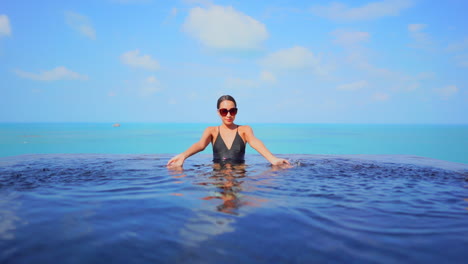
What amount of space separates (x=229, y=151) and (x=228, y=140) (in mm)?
318

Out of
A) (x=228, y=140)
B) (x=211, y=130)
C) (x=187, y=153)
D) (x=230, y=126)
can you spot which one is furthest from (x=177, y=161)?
(x=230, y=126)

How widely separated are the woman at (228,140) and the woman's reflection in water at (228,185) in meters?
0.40

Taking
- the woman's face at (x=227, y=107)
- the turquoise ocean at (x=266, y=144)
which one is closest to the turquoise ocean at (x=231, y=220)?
the woman's face at (x=227, y=107)

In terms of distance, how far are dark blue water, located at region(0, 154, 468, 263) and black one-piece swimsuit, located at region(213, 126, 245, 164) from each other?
182 cm

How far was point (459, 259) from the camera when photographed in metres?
2.04

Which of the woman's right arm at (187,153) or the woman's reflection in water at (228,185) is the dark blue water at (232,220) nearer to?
the woman's reflection in water at (228,185)

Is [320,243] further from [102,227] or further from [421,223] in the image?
[102,227]

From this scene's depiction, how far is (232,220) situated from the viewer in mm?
2764

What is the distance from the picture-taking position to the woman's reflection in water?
3.28 meters

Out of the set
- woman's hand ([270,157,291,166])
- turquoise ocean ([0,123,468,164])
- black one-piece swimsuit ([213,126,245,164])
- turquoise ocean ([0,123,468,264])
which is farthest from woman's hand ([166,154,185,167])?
turquoise ocean ([0,123,468,164])

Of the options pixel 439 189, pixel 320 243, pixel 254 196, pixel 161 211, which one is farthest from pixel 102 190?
pixel 439 189

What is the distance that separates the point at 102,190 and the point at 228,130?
3.40m

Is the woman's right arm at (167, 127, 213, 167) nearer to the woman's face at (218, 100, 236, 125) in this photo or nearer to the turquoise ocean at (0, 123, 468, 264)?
the woman's face at (218, 100, 236, 125)

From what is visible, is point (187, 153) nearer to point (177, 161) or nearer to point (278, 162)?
point (177, 161)
